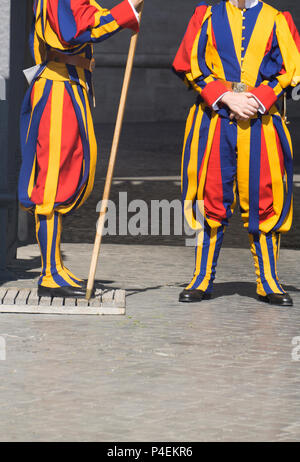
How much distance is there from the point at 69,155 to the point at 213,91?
0.86m

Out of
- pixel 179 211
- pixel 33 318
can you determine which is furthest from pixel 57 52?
pixel 179 211

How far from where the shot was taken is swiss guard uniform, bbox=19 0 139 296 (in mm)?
6004

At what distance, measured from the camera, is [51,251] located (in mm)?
6164

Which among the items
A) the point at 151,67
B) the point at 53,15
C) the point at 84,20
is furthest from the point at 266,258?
the point at 151,67

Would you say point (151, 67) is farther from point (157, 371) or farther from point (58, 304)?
point (157, 371)

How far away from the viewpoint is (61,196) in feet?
19.8

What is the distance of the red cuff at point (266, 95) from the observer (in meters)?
5.96

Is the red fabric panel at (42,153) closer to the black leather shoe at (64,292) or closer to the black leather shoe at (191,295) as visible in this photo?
the black leather shoe at (64,292)

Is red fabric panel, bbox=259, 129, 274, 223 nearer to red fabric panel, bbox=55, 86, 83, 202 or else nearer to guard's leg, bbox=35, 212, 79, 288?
red fabric panel, bbox=55, 86, 83, 202

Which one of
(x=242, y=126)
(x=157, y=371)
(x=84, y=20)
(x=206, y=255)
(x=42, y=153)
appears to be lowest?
(x=206, y=255)

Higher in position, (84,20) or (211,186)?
(84,20)

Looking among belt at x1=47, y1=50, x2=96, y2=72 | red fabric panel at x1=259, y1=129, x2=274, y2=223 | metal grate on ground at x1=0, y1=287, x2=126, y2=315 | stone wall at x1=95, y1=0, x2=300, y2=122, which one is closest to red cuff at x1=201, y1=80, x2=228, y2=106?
red fabric panel at x1=259, y1=129, x2=274, y2=223

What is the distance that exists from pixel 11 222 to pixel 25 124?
136 cm

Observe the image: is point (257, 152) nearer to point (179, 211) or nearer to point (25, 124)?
point (25, 124)
